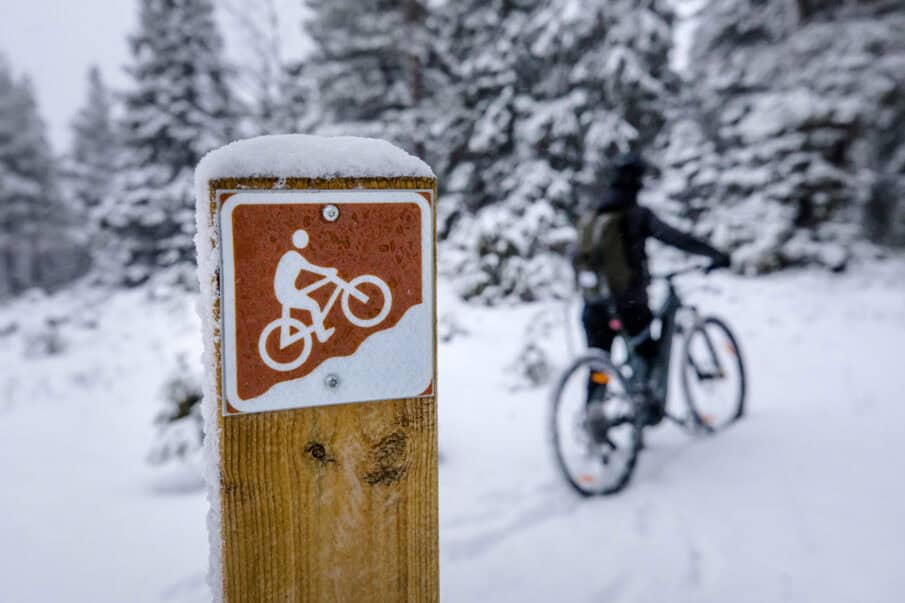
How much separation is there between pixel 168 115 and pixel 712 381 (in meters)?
16.2

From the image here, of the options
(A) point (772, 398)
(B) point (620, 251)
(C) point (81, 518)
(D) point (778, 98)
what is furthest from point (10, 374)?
(D) point (778, 98)

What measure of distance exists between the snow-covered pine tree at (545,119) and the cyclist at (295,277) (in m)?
7.90

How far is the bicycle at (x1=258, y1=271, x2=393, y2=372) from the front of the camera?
1.00 m

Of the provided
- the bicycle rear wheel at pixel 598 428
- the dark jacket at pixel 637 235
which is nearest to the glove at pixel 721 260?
the dark jacket at pixel 637 235

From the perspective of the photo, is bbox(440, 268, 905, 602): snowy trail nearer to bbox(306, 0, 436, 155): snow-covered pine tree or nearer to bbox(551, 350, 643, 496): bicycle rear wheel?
bbox(551, 350, 643, 496): bicycle rear wheel

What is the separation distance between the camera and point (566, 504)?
9.87ft

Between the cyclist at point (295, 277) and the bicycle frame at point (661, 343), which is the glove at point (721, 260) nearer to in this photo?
the bicycle frame at point (661, 343)

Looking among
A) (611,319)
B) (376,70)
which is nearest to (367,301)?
(611,319)

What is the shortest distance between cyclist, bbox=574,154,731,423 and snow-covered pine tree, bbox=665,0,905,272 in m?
9.60

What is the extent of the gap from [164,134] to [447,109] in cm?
880

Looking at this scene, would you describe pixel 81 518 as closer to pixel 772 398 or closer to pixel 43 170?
pixel 772 398

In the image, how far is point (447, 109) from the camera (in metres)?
12.3

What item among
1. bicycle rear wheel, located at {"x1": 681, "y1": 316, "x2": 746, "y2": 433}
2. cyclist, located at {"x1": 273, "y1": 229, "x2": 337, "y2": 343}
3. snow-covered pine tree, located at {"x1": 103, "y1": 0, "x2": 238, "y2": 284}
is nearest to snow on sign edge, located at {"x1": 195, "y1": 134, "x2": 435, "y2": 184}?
cyclist, located at {"x1": 273, "y1": 229, "x2": 337, "y2": 343}

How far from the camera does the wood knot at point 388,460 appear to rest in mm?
1087
